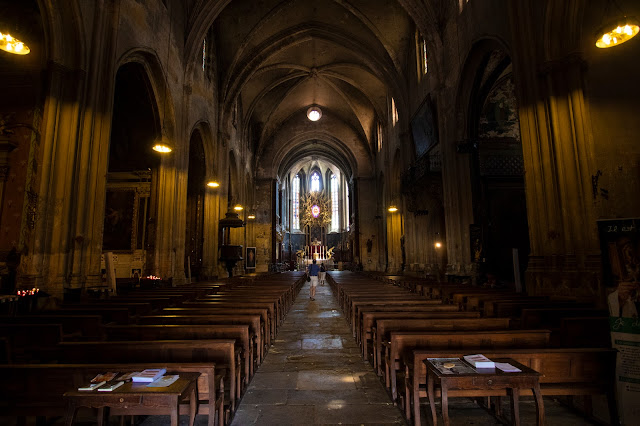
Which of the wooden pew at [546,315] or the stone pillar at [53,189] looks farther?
the stone pillar at [53,189]

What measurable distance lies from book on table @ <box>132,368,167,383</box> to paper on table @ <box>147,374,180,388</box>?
3 cm

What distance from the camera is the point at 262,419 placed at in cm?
302

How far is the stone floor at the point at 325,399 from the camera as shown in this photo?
3012 millimetres

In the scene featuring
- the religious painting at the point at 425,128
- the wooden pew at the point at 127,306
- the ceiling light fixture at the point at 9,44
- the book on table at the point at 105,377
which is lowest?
the book on table at the point at 105,377

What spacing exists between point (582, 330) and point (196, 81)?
14.5 meters

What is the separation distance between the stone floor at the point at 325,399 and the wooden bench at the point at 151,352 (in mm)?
465

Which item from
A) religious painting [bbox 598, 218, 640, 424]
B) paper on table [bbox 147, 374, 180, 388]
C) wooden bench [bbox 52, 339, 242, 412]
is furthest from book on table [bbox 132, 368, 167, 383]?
religious painting [bbox 598, 218, 640, 424]

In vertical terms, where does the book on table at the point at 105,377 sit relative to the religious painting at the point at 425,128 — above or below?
below

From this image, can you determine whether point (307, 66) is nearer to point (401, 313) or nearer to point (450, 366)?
point (401, 313)

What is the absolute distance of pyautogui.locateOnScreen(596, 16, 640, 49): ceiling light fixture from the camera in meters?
4.93

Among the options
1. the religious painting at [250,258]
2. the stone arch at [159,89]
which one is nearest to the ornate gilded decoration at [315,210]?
the religious painting at [250,258]

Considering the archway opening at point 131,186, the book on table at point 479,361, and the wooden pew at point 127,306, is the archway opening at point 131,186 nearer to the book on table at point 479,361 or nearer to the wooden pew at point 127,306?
the wooden pew at point 127,306

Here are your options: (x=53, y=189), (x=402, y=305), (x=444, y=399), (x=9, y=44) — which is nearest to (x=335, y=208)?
(x=53, y=189)

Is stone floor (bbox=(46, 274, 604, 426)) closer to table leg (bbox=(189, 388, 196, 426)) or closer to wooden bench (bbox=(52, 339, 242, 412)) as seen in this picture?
wooden bench (bbox=(52, 339, 242, 412))
